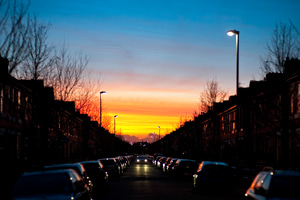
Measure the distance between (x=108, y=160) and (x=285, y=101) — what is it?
12.3 metres

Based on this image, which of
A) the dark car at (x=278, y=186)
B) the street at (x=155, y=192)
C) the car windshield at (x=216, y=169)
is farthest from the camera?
the car windshield at (x=216, y=169)

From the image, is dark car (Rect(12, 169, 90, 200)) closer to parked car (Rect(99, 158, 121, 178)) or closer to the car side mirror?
the car side mirror

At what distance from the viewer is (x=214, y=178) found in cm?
2039

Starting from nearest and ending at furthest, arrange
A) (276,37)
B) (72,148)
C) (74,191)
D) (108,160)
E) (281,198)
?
(281,198) < (74,191) < (276,37) < (108,160) < (72,148)

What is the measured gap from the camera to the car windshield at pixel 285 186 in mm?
9648

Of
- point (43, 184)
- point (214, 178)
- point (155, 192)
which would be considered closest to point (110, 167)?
point (155, 192)

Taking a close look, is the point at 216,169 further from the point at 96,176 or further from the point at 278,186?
the point at 278,186

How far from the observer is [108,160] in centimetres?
3175

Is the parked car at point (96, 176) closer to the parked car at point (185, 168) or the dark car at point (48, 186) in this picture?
the dark car at point (48, 186)

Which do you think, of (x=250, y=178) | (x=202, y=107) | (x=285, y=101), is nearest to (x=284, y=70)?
(x=285, y=101)

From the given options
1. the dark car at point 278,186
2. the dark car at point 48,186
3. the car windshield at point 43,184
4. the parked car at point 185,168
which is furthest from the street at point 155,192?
the dark car at point 278,186

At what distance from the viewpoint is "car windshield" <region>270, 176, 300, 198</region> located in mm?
9648

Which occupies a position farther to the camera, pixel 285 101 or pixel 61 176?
pixel 285 101

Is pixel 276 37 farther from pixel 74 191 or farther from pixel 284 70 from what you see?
pixel 74 191
